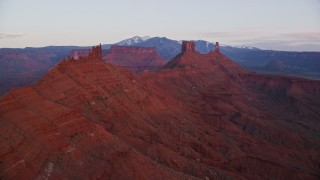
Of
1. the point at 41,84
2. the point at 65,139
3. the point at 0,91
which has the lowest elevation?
the point at 0,91

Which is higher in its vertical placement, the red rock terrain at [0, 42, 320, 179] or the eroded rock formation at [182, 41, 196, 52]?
the eroded rock formation at [182, 41, 196, 52]

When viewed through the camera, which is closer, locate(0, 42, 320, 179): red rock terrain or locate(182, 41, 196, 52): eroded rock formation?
locate(0, 42, 320, 179): red rock terrain

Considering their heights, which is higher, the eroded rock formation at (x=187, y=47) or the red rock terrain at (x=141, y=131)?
the eroded rock formation at (x=187, y=47)

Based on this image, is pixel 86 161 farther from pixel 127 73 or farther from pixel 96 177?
pixel 127 73

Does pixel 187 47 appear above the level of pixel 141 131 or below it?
above

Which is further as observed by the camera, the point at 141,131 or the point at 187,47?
the point at 187,47

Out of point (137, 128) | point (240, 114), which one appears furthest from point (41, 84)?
point (240, 114)

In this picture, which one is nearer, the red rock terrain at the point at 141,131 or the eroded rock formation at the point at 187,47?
the red rock terrain at the point at 141,131

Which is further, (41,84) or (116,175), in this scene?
(41,84)
